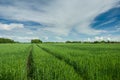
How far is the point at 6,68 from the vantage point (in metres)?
8.87

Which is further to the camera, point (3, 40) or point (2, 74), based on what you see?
point (3, 40)

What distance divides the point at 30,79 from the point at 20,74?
558 millimetres

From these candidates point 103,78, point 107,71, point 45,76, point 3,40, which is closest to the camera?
point 103,78

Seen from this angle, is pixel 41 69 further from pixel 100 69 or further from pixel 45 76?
pixel 100 69

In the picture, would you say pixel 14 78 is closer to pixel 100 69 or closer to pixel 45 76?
pixel 45 76

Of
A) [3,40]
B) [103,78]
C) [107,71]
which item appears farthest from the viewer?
[3,40]

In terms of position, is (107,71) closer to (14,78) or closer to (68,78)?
(68,78)

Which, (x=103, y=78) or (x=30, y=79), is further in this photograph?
(x=30, y=79)

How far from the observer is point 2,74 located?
8289 millimetres

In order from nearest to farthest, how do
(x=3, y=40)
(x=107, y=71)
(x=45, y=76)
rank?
(x=45, y=76) → (x=107, y=71) → (x=3, y=40)

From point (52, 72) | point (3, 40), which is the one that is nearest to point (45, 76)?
point (52, 72)

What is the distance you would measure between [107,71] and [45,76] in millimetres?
3213

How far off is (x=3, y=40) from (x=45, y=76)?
124m

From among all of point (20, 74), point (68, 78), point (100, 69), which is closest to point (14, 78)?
point (20, 74)
